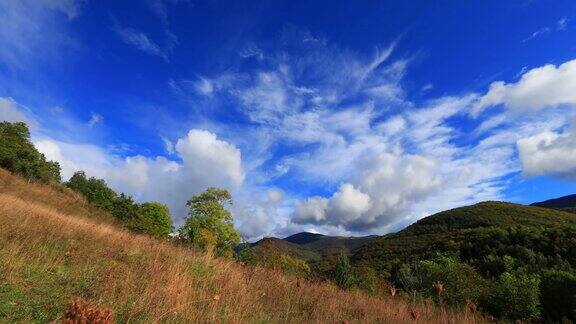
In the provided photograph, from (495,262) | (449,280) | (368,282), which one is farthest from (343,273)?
(495,262)

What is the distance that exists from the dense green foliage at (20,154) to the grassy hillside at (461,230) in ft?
175

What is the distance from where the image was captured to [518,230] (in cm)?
6644

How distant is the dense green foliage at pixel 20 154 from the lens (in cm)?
Result: 4272

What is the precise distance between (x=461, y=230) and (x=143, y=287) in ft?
328

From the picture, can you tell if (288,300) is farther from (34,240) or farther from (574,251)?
(574,251)

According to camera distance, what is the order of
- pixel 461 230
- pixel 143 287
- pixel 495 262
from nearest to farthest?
1. pixel 143 287
2. pixel 495 262
3. pixel 461 230

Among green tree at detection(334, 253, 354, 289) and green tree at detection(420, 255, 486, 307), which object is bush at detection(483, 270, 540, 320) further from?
green tree at detection(334, 253, 354, 289)

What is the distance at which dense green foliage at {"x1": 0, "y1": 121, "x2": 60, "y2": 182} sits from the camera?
42.7 m

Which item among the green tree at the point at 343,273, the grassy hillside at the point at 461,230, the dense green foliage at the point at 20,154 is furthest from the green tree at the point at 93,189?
the grassy hillside at the point at 461,230

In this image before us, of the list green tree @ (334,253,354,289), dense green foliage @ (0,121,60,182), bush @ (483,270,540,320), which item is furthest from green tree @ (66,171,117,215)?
bush @ (483,270,540,320)

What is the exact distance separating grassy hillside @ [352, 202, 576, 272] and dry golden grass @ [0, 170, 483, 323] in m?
63.6

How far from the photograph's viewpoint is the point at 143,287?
6012 mm

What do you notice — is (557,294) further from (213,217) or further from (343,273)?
(213,217)

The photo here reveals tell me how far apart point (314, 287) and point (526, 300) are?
12.3 meters
